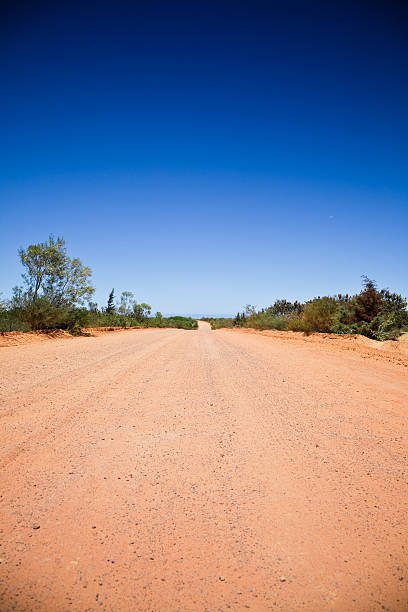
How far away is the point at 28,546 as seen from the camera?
5.49 feet

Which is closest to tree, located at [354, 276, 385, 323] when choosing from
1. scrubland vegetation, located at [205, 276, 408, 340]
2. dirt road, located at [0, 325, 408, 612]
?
scrubland vegetation, located at [205, 276, 408, 340]

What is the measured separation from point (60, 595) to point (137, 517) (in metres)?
0.55

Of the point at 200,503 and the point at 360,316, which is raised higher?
the point at 360,316

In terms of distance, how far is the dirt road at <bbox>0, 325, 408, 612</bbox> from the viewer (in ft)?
4.97

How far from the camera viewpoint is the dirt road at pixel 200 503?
151 cm

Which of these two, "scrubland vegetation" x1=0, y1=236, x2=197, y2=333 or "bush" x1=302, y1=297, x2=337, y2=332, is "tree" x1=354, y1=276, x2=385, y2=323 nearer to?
"bush" x1=302, y1=297, x2=337, y2=332

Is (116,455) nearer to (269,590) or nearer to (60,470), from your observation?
(60,470)

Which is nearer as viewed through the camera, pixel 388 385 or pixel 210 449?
pixel 210 449

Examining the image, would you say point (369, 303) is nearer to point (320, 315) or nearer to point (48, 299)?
point (320, 315)

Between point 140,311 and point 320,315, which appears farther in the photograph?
point 140,311

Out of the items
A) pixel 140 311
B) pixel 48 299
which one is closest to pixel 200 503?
pixel 48 299

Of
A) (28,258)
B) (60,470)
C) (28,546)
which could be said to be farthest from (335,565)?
(28,258)

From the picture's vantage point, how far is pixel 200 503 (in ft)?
6.82

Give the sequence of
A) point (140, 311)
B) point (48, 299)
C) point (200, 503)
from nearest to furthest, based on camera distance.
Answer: point (200, 503), point (48, 299), point (140, 311)
